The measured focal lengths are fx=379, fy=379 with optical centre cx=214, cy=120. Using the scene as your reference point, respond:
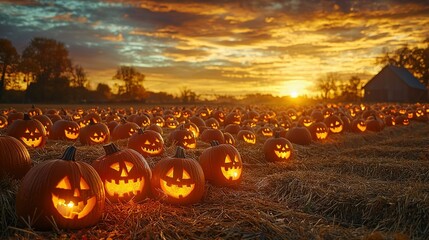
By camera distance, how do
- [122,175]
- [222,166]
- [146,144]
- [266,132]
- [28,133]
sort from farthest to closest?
1. [266,132]
2. [28,133]
3. [146,144]
4. [222,166]
5. [122,175]

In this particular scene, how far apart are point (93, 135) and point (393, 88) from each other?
59158 millimetres

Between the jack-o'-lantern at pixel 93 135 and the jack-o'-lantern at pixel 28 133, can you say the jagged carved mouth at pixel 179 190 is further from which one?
the jack-o'-lantern at pixel 93 135

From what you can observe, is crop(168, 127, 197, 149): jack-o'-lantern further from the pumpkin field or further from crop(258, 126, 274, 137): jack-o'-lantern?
crop(258, 126, 274, 137): jack-o'-lantern

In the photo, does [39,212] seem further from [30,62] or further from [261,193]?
[30,62]

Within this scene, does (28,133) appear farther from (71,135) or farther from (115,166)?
(115,166)

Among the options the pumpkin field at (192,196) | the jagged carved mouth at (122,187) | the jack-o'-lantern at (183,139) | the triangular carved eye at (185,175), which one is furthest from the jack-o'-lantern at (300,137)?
the jagged carved mouth at (122,187)

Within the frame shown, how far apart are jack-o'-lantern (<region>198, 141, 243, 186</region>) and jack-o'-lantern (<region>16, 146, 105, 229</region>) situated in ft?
9.00

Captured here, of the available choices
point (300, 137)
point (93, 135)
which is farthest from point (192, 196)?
point (300, 137)

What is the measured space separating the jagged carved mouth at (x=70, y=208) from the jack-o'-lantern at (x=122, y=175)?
3.19ft

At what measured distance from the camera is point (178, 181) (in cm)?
575

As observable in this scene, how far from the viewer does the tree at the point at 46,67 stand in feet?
159

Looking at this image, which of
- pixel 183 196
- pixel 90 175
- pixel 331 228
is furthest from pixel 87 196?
pixel 331 228

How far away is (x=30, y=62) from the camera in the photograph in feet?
163

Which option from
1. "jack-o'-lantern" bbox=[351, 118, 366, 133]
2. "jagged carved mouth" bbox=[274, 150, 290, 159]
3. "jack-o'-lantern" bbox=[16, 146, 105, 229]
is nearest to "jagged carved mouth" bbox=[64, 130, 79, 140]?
"jagged carved mouth" bbox=[274, 150, 290, 159]
